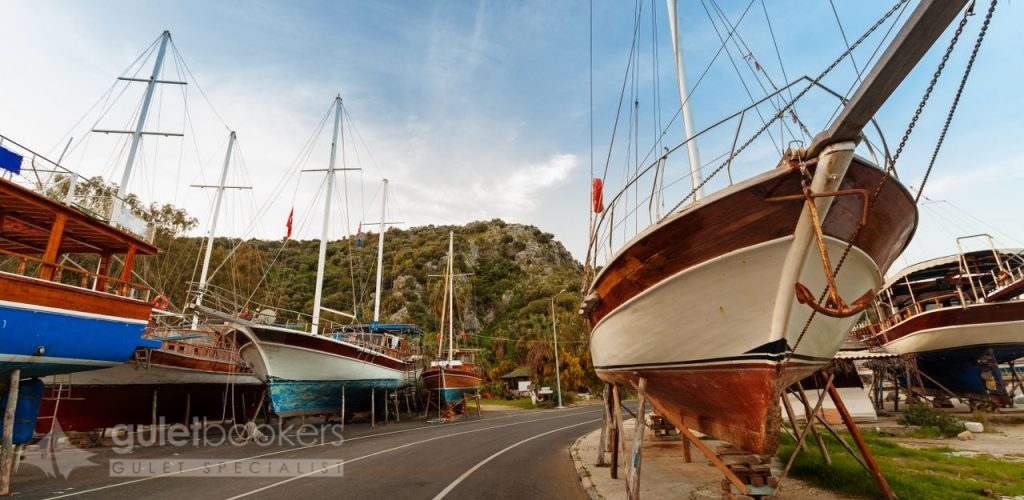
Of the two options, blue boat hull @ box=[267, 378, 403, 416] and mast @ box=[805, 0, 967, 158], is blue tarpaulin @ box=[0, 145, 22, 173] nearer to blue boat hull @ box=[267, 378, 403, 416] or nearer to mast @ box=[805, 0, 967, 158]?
blue boat hull @ box=[267, 378, 403, 416]

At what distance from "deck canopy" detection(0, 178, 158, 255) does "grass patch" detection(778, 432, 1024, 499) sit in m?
15.0

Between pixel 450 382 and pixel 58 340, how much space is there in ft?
52.2

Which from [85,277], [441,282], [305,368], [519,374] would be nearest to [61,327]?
[85,277]

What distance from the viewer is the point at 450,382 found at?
22000 mm

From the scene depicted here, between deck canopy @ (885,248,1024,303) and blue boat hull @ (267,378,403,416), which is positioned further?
deck canopy @ (885,248,1024,303)

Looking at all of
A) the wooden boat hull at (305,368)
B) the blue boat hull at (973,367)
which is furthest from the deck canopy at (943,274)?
the wooden boat hull at (305,368)

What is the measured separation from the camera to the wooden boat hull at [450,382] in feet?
71.4

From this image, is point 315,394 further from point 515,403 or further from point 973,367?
point 973,367

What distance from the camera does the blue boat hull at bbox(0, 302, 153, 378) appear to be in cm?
739

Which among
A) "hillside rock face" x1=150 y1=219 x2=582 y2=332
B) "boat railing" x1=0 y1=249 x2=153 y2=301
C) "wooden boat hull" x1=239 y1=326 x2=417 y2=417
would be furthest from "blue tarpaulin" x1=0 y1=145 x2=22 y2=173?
"hillside rock face" x1=150 y1=219 x2=582 y2=332

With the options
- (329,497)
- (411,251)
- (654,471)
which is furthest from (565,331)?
(411,251)

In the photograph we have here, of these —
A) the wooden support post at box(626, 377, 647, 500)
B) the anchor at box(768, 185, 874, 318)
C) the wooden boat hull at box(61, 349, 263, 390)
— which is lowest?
the wooden support post at box(626, 377, 647, 500)

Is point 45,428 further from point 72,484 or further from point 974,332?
point 974,332

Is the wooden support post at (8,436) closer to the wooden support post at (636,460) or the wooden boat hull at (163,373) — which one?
the wooden boat hull at (163,373)
